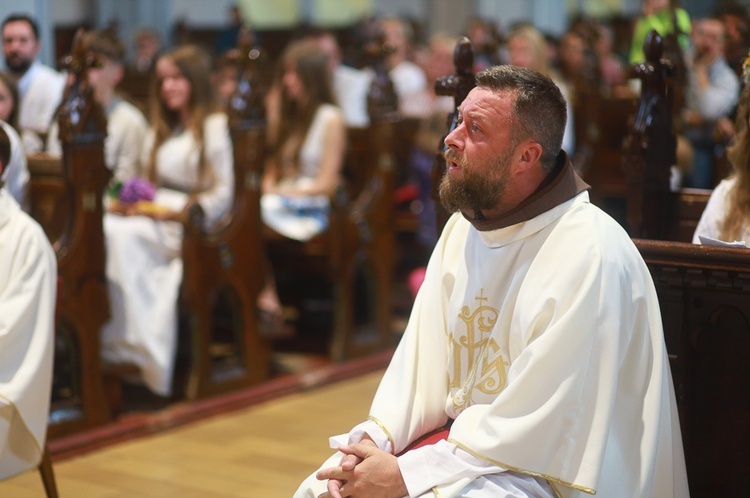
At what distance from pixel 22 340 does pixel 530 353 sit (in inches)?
74.2

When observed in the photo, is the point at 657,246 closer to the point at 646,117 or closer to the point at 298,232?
the point at 646,117

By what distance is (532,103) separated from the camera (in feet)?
8.55

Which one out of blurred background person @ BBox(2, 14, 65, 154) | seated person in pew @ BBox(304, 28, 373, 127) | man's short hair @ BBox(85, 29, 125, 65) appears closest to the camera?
blurred background person @ BBox(2, 14, 65, 154)

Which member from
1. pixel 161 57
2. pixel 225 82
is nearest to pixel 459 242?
pixel 161 57

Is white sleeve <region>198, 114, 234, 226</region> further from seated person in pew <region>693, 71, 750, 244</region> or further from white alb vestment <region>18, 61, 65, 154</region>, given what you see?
seated person in pew <region>693, 71, 750, 244</region>

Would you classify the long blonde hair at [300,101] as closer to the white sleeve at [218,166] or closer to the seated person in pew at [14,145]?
the white sleeve at [218,166]

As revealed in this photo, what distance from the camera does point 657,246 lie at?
314 cm

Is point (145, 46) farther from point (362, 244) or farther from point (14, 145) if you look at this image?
point (14, 145)

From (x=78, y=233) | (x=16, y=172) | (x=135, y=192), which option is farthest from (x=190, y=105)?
(x=16, y=172)

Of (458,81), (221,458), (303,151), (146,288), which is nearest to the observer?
(458,81)

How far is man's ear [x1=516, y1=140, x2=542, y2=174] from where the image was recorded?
261 centimetres

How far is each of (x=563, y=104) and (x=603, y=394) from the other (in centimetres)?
67

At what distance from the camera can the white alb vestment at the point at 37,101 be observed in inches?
214

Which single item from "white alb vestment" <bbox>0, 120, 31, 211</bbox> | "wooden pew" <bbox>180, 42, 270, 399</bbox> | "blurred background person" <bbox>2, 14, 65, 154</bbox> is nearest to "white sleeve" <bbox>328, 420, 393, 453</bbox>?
"white alb vestment" <bbox>0, 120, 31, 211</bbox>
